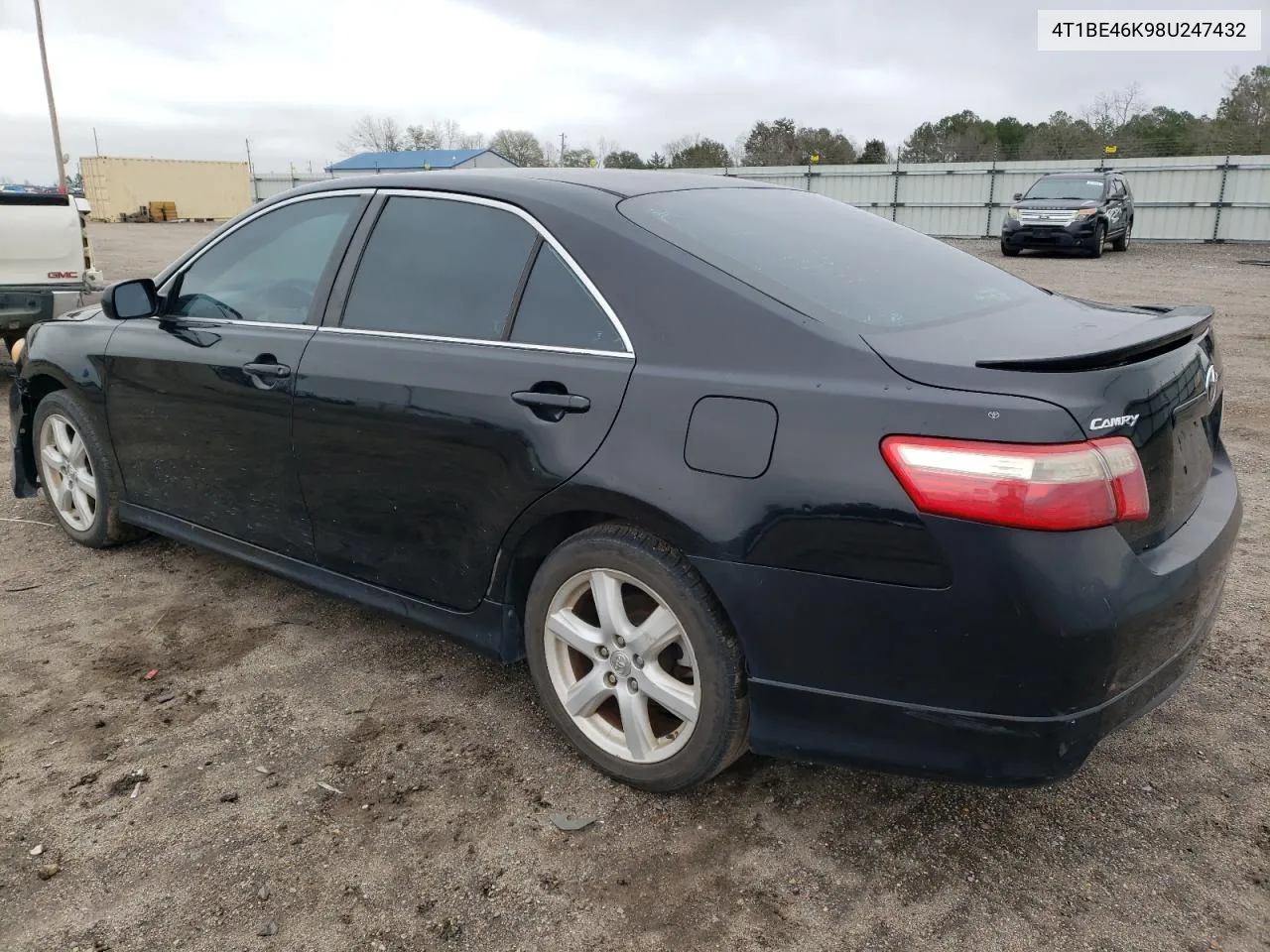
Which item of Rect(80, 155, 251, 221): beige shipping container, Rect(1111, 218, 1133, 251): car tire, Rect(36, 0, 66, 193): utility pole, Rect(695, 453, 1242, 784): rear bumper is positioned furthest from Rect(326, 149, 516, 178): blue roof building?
Rect(695, 453, 1242, 784): rear bumper

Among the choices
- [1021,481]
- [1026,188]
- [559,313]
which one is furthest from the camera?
[1026,188]

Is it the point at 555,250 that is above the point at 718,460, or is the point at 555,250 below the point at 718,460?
above

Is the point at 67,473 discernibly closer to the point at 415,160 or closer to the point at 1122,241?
the point at 1122,241

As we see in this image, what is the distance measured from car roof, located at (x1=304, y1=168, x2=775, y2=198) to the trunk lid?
1.01 metres

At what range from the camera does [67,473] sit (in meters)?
4.39

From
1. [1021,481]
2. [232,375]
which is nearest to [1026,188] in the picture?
[232,375]

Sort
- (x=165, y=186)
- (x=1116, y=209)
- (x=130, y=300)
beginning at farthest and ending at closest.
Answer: (x=165, y=186)
(x=1116, y=209)
(x=130, y=300)

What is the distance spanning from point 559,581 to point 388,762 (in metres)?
0.74

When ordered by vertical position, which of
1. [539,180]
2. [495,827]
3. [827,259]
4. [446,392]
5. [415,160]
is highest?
[415,160]

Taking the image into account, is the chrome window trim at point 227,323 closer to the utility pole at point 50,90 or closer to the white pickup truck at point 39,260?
the white pickup truck at point 39,260

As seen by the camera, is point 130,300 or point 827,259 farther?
point 130,300

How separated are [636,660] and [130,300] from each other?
2556 mm

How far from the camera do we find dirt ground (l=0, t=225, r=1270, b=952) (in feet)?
7.08

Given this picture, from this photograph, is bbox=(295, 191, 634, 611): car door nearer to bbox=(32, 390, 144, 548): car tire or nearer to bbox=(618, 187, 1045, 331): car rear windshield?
bbox=(618, 187, 1045, 331): car rear windshield
